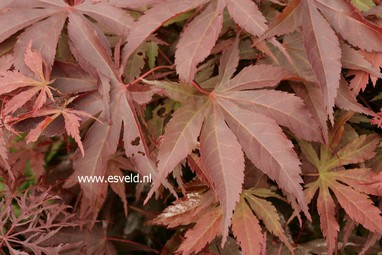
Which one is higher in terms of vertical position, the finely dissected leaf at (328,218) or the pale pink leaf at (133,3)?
the pale pink leaf at (133,3)

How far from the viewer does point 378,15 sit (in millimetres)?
944

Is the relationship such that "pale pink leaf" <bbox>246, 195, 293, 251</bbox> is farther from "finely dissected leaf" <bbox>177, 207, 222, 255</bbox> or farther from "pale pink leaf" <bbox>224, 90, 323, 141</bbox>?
"pale pink leaf" <bbox>224, 90, 323, 141</bbox>

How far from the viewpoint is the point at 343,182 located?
3.27ft

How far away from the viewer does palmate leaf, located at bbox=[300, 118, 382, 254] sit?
0.94 metres

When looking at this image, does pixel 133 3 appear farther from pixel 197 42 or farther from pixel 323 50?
pixel 323 50

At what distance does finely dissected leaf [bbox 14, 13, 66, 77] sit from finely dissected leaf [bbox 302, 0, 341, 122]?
443 millimetres

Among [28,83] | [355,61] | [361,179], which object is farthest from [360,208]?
[28,83]

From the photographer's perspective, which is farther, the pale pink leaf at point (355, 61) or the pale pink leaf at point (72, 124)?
the pale pink leaf at point (355, 61)

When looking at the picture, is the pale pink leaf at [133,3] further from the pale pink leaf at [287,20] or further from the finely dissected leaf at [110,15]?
the pale pink leaf at [287,20]

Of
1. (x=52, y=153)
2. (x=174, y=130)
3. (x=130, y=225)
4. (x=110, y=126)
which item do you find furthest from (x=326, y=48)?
(x=52, y=153)

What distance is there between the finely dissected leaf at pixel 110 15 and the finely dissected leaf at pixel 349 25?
1.13ft

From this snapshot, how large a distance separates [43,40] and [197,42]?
0.28 m

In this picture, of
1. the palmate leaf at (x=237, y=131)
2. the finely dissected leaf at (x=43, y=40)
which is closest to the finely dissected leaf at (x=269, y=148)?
the palmate leaf at (x=237, y=131)

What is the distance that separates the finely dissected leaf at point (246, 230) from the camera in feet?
2.99
